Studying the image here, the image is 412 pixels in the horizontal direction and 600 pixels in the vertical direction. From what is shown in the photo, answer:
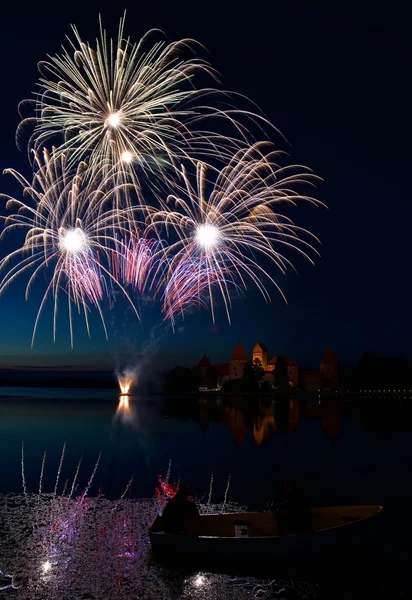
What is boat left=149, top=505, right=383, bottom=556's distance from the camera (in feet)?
35.1

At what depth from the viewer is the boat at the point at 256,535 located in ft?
35.1

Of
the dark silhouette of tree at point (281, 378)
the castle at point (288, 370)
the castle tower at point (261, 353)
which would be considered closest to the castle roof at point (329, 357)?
the castle at point (288, 370)

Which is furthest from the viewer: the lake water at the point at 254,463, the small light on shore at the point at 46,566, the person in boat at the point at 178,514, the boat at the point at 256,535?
the lake water at the point at 254,463

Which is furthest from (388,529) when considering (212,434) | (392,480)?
(212,434)

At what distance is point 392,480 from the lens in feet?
66.4

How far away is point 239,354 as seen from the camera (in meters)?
142

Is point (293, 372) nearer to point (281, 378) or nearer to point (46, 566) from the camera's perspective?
point (281, 378)

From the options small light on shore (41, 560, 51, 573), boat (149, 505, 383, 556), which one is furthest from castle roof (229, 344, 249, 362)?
small light on shore (41, 560, 51, 573)

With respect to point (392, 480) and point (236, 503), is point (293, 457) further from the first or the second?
point (236, 503)

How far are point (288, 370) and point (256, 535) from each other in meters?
132

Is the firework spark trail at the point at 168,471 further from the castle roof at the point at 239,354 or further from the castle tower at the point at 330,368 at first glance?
the castle tower at the point at 330,368

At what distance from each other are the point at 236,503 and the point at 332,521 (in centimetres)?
449

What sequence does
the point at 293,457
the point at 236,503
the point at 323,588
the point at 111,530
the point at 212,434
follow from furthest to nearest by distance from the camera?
the point at 212,434
the point at 293,457
the point at 236,503
the point at 111,530
the point at 323,588

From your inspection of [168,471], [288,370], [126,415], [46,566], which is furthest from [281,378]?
[46,566]
